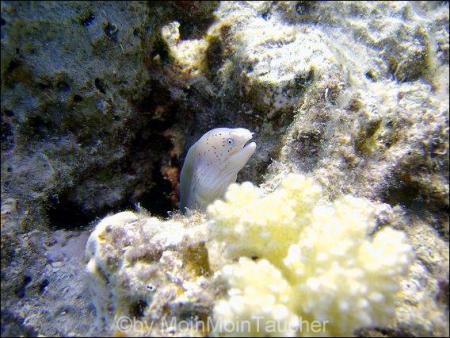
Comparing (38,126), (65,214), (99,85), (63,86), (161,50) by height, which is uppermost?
(161,50)

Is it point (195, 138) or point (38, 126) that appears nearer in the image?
point (38, 126)

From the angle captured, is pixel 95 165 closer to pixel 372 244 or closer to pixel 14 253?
pixel 14 253

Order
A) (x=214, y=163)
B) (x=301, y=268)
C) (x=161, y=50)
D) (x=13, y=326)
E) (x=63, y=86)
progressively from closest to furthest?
(x=301, y=268) < (x=13, y=326) < (x=63, y=86) < (x=214, y=163) < (x=161, y=50)

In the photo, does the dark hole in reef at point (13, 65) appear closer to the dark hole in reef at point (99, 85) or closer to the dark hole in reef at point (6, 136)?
the dark hole in reef at point (6, 136)

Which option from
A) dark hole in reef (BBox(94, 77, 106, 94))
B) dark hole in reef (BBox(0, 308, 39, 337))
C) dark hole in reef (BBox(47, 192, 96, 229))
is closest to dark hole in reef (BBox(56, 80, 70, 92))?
dark hole in reef (BBox(94, 77, 106, 94))

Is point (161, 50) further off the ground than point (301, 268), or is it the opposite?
point (161, 50)

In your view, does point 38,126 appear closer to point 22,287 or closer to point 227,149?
point 22,287

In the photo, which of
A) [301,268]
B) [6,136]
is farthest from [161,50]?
[301,268]
